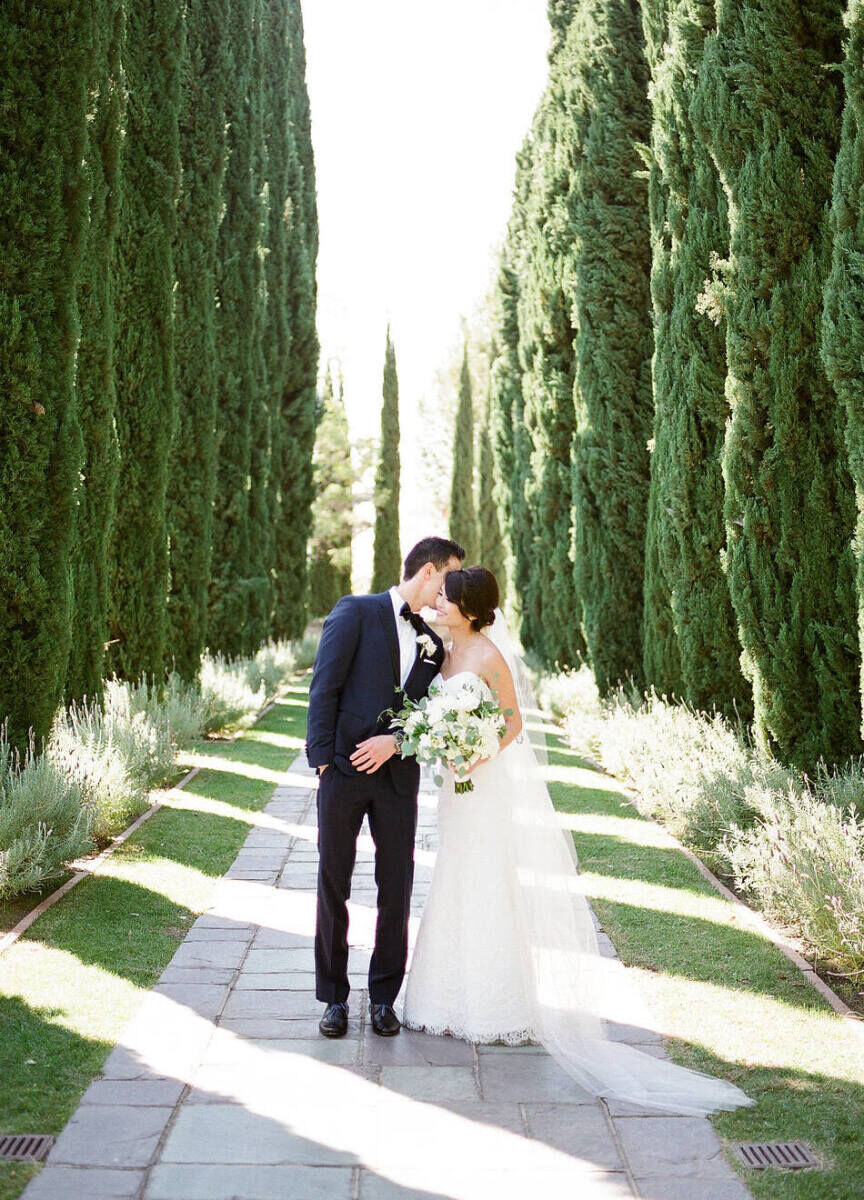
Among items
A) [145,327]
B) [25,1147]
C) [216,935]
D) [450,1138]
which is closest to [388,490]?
[145,327]

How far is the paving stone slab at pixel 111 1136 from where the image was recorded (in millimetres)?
3369

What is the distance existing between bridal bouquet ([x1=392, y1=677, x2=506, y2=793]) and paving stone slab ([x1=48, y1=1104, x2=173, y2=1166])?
151 cm

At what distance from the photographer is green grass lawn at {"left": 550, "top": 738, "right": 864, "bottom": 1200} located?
3646 mm

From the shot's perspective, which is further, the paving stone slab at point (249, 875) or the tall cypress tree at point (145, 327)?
the tall cypress tree at point (145, 327)

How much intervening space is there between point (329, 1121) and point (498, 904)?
1.19m

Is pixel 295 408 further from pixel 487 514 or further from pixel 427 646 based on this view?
pixel 427 646

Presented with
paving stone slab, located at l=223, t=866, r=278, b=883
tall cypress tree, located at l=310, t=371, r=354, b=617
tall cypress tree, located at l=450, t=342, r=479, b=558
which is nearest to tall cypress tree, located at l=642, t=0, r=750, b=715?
paving stone slab, located at l=223, t=866, r=278, b=883

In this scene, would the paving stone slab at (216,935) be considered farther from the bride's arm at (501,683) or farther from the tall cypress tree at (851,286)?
the tall cypress tree at (851,286)

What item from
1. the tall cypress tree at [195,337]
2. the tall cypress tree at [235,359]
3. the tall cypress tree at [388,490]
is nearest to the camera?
the tall cypress tree at [195,337]

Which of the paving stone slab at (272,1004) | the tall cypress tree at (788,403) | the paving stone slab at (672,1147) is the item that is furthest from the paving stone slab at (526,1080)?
the tall cypress tree at (788,403)

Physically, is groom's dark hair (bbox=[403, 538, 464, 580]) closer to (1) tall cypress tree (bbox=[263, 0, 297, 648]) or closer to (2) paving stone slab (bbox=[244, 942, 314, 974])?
(2) paving stone slab (bbox=[244, 942, 314, 974])

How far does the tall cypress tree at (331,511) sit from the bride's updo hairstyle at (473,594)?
29.9 m

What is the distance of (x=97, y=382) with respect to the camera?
9031mm

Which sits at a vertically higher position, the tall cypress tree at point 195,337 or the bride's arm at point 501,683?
the tall cypress tree at point 195,337
